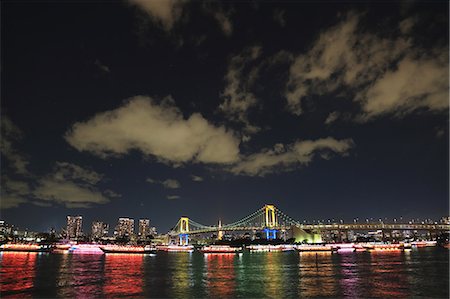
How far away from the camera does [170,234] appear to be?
489 ft

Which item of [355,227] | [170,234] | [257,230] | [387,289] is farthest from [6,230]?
[387,289]

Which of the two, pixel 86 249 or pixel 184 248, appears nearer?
pixel 86 249

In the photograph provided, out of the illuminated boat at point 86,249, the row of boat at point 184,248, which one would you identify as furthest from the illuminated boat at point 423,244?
the illuminated boat at point 86,249

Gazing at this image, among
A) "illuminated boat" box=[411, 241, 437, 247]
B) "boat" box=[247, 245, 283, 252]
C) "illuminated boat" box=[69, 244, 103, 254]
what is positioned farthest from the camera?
"illuminated boat" box=[411, 241, 437, 247]

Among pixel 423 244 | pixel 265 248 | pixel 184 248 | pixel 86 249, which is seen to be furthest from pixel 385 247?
pixel 86 249

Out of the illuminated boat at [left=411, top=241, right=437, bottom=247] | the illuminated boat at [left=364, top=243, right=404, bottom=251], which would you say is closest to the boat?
the illuminated boat at [left=364, top=243, right=404, bottom=251]

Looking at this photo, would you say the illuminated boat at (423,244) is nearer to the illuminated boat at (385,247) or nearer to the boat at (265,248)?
the illuminated boat at (385,247)

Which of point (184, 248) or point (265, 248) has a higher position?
point (265, 248)

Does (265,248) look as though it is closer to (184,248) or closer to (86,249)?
(184,248)

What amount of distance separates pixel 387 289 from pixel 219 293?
12.9 metres

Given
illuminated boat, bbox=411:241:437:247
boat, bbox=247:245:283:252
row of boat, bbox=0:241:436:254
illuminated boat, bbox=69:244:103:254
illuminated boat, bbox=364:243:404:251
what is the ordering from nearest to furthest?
row of boat, bbox=0:241:436:254, illuminated boat, bbox=69:244:103:254, boat, bbox=247:245:283:252, illuminated boat, bbox=364:243:404:251, illuminated boat, bbox=411:241:437:247

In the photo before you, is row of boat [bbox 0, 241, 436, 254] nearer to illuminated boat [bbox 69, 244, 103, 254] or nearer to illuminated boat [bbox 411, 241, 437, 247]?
illuminated boat [bbox 69, 244, 103, 254]

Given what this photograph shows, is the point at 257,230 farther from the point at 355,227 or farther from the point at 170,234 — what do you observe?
the point at 170,234

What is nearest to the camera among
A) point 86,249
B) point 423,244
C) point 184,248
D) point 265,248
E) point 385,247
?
point 86,249
